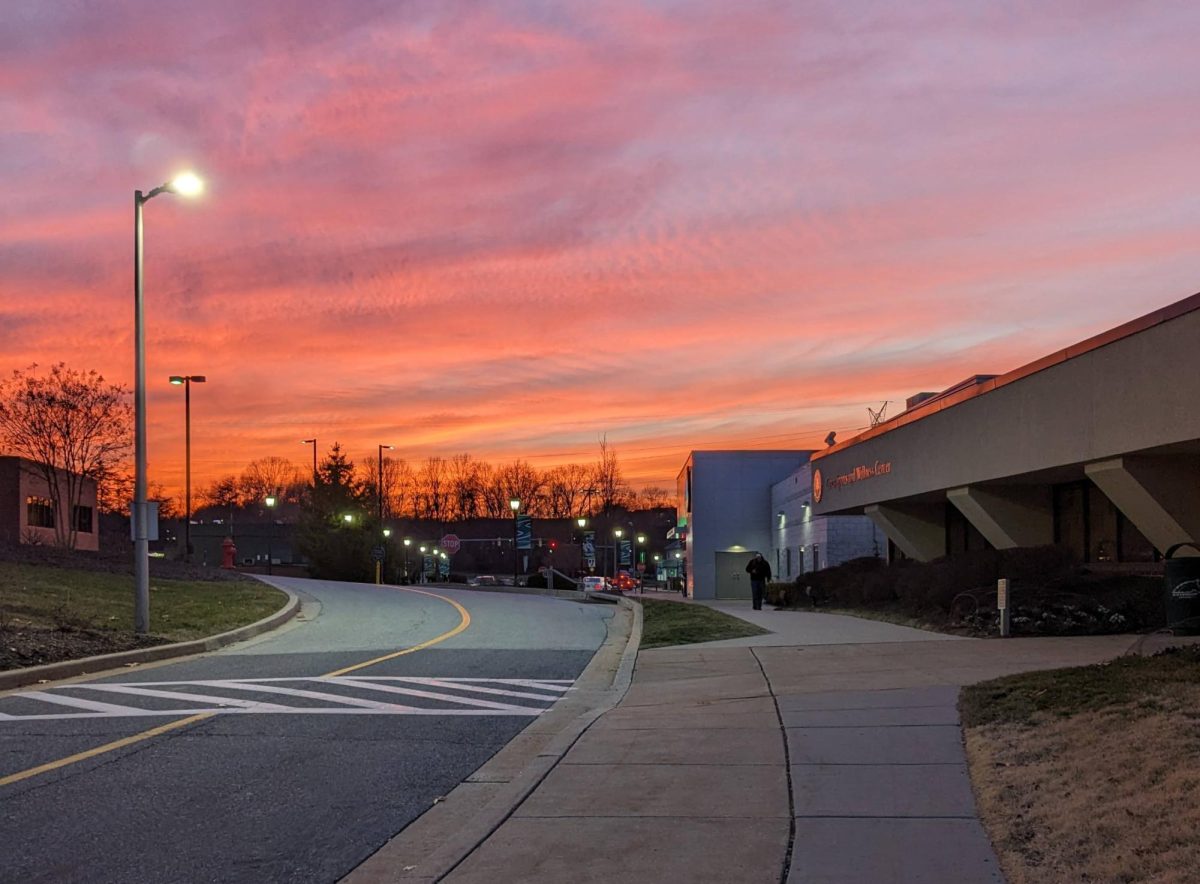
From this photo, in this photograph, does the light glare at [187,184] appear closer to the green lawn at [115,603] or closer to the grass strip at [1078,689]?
the green lawn at [115,603]

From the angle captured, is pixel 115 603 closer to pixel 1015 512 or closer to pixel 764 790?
pixel 1015 512

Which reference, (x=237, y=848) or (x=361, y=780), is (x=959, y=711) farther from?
(x=237, y=848)

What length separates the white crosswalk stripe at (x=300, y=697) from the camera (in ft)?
37.5

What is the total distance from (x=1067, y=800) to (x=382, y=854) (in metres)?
3.79

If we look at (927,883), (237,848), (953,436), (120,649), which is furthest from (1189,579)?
(120,649)

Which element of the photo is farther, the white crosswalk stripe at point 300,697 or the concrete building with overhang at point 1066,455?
the concrete building with overhang at point 1066,455

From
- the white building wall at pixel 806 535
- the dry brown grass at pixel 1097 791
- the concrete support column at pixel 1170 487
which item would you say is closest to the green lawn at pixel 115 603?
the dry brown grass at pixel 1097 791

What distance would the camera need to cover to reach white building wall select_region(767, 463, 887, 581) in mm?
41406

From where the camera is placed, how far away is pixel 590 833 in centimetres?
645

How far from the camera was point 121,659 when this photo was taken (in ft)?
51.9

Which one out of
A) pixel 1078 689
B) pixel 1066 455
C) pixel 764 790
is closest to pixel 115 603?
pixel 1066 455

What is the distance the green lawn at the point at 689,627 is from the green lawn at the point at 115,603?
7.63m

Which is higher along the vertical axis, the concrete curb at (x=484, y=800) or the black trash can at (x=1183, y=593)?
the black trash can at (x=1183, y=593)

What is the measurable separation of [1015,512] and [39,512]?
145 feet
